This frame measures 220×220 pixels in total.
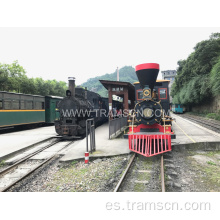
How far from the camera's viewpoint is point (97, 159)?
18.6 feet

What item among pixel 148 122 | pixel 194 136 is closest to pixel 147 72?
pixel 148 122

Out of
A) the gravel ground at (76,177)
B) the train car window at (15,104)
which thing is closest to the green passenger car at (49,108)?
the train car window at (15,104)

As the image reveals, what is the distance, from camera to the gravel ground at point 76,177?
3.92m

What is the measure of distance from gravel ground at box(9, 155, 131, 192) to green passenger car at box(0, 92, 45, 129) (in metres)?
7.02

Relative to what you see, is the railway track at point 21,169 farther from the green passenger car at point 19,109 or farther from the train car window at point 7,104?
the train car window at point 7,104

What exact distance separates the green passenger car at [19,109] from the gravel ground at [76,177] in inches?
276

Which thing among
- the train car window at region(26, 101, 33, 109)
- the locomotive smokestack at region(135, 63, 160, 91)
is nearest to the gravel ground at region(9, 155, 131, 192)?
the locomotive smokestack at region(135, 63, 160, 91)

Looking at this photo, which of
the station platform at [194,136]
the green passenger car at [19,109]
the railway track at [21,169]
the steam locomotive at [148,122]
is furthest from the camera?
the green passenger car at [19,109]

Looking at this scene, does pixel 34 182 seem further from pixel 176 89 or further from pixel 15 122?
pixel 176 89

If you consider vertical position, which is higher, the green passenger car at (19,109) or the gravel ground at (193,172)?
the green passenger car at (19,109)

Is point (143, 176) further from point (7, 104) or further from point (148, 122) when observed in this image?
point (7, 104)

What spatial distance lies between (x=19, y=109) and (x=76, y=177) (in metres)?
9.45

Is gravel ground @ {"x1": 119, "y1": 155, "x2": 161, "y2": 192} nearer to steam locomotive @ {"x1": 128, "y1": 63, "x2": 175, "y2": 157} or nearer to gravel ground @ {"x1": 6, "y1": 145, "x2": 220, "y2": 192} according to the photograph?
gravel ground @ {"x1": 6, "y1": 145, "x2": 220, "y2": 192}

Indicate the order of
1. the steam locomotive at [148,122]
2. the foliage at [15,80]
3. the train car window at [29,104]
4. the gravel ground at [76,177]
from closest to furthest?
the gravel ground at [76,177], the steam locomotive at [148,122], the train car window at [29,104], the foliage at [15,80]
